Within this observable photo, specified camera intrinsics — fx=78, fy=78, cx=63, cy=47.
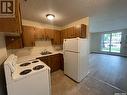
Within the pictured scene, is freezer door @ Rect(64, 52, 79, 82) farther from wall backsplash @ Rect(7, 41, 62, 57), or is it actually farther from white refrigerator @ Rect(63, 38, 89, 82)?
wall backsplash @ Rect(7, 41, 62, 57)

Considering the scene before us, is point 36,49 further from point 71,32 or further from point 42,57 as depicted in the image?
point 71,32

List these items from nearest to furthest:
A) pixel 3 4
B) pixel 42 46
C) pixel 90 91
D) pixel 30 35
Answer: pixel 3 4
pixel 90 91
pixel 30 35
pixel 42 46

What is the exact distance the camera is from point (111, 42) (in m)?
7.68

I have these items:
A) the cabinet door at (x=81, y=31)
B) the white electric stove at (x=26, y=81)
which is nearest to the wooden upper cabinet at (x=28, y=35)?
the white electric stove at (x=26, y=81)

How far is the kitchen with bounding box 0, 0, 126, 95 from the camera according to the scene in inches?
49.6

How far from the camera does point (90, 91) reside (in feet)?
7.34

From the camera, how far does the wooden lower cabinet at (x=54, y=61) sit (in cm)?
333

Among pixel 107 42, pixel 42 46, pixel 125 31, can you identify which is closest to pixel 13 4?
pixel 42 46

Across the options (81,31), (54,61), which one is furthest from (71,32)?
(54,61)

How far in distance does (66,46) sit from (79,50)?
0.68 meters

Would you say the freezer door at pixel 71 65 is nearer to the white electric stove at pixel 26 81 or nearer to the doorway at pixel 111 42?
the white electric stove at pixel 26 81

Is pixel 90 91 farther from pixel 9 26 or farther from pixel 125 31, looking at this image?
pixel 125 31

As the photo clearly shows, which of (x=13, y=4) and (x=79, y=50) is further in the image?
(x=79, y=50)

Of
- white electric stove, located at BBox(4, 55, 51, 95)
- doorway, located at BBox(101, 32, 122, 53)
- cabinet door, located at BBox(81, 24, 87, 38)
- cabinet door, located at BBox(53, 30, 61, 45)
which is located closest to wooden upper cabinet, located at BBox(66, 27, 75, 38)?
cabinet door, located at BBox(81, 24, 87, 38)
